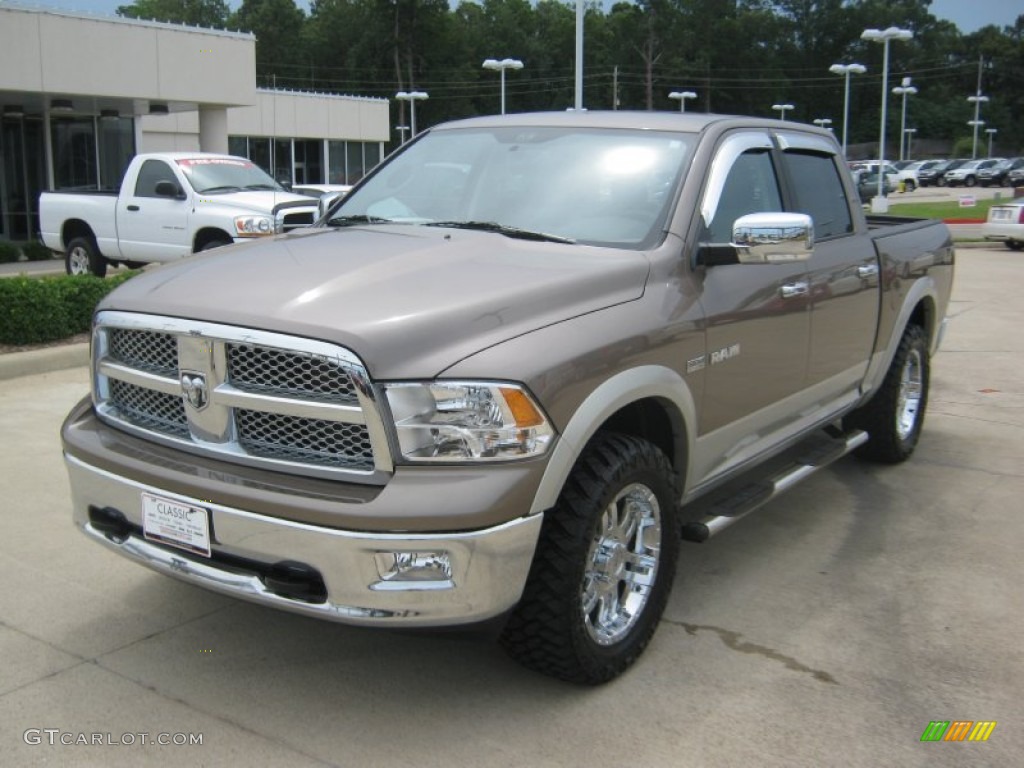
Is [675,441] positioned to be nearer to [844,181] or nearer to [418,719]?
[418,719]

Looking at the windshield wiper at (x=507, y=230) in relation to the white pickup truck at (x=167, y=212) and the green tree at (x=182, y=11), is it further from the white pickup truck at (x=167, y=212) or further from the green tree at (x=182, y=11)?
the green tree at (x=182, y=11)

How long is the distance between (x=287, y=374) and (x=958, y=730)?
243 centimetres

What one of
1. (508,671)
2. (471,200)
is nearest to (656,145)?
(471,200)

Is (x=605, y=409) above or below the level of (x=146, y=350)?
below

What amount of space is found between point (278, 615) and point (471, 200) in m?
1.90

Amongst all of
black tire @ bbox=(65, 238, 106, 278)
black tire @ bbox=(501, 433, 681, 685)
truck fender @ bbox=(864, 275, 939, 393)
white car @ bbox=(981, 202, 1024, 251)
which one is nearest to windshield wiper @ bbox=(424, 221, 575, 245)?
black tire @ bbox=(501, 433, 681, 685)

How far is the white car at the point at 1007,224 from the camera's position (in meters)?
20.6

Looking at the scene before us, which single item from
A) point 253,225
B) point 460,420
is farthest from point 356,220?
point 253,225

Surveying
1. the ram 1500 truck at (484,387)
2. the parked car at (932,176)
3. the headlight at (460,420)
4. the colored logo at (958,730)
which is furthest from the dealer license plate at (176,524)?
the parked car at (932,176)

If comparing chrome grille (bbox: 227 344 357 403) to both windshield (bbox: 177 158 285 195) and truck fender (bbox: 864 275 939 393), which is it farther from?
windshield (bbox: 177 158 285 195)

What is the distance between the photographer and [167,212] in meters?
13.5

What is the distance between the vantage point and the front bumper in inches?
116

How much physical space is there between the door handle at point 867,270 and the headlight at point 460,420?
2.93 m

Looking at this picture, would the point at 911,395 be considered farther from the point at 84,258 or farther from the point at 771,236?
the point at 84,258
